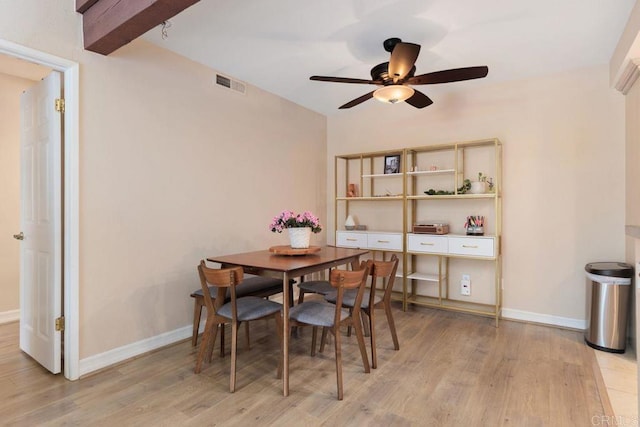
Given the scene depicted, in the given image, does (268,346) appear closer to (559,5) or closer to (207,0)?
(207,0)

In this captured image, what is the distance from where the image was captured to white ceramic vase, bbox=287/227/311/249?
2.85m

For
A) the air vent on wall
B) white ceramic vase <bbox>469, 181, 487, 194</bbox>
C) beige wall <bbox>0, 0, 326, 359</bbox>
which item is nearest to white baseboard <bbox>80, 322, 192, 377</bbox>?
beige wall <bbox>0, 0, 326, 359</bbox>

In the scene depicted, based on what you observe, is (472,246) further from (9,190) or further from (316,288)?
(9,190)

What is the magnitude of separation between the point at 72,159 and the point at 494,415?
310 centimetres

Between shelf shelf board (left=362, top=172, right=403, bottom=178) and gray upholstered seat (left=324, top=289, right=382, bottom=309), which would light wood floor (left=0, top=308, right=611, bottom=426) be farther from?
shelf shelf board (left=362, top=172, right=403, bottom=178)

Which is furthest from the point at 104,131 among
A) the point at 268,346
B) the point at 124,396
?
the point at 268,346

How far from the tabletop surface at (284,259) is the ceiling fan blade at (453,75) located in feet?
4.80

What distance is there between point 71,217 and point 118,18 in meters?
1.33

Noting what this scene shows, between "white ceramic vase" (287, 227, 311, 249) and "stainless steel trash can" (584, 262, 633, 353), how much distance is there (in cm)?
242

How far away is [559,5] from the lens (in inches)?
93.7

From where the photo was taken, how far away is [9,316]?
11.7 ft

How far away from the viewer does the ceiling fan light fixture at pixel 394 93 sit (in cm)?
271

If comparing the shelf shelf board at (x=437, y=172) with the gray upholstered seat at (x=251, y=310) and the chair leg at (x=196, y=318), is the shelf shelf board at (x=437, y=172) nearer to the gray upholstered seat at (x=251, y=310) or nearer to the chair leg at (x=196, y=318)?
the gray upholstered seat at (x=251, y=310)

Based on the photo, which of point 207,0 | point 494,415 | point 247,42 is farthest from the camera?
point 247,42
